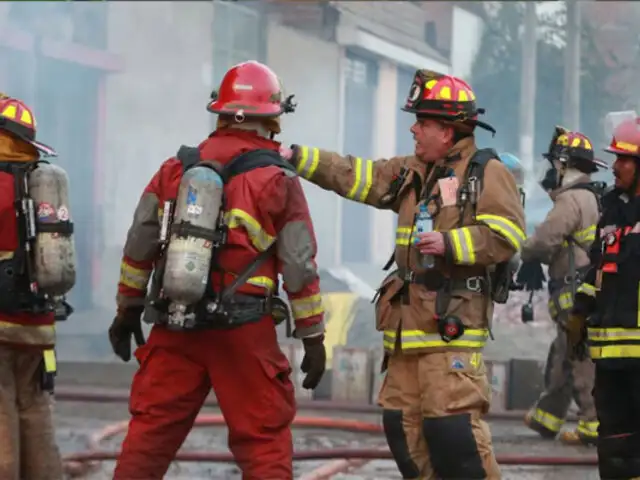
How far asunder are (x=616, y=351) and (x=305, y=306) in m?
1.51

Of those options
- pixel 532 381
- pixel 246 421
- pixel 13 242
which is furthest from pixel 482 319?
pixel 532 381

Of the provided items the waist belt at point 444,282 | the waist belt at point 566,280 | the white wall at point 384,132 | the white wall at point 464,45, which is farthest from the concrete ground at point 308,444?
the white wall at point 464,45

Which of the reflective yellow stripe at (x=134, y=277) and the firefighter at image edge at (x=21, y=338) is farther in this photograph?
the firefighter at image edge at (x=21, y=338)

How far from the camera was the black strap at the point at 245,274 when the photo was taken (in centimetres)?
453

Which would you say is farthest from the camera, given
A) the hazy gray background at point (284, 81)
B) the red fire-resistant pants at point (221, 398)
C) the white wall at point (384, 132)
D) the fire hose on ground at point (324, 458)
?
the white wall at point (384, 132)

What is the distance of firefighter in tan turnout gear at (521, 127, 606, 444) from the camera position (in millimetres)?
7418

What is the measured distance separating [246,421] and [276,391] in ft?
0.52

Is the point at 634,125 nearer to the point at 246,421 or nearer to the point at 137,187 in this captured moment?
the point at 246,421

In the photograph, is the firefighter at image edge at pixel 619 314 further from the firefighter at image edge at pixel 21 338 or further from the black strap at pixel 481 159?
the firefighter at image edge at pixel 21 338

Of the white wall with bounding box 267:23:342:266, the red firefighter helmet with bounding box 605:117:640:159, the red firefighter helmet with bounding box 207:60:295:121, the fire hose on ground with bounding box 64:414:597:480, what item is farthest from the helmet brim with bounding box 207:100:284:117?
the white wall with bounding box 267:23:342:266

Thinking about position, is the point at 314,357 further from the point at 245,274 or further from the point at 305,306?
the point at 245,274

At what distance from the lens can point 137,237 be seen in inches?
186

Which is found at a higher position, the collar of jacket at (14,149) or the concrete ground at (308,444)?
the collar of jacket at (14,149)

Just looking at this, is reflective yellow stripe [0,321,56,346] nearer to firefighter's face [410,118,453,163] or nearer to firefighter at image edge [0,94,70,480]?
firefighter at image edge [0,94,70,480]
